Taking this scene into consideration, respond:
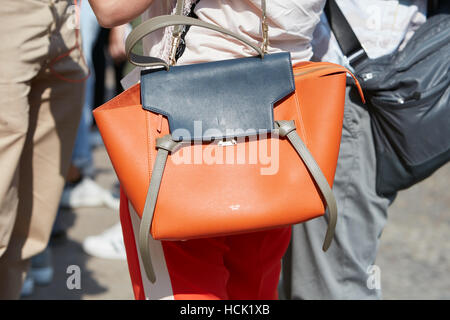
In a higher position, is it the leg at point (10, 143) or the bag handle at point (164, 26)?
the bag handle at point (164, 26)

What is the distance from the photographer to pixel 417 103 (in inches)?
70.4

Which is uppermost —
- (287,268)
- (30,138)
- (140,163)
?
(140,163)

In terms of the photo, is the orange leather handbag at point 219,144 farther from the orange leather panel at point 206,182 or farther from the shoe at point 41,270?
the shoe at point 41,270

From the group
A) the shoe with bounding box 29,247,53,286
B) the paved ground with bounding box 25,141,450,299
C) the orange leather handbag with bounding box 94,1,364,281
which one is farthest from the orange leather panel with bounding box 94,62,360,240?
the shoe with bounding box 29,247,53,286

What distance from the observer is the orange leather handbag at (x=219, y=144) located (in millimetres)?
1433

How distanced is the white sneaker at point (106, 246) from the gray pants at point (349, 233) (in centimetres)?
137

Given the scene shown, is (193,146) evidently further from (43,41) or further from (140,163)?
(43,41)

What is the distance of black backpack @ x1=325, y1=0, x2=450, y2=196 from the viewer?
1799mm

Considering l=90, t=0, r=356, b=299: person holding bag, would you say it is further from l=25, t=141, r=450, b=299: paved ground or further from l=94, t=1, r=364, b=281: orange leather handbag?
l=25, t=141, r=450, b=299: paved ground

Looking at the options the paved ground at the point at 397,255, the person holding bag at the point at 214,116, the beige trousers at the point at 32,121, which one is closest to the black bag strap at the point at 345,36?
the person holding bag at the point at 214,116

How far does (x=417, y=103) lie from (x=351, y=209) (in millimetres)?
455

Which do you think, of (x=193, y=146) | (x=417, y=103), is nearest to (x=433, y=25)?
(x=417, y=103)

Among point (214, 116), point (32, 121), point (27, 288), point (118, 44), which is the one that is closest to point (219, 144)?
point (214, 116)

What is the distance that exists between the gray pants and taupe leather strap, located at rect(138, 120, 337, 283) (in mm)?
461
